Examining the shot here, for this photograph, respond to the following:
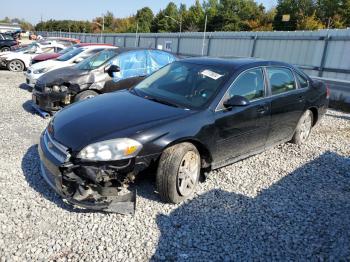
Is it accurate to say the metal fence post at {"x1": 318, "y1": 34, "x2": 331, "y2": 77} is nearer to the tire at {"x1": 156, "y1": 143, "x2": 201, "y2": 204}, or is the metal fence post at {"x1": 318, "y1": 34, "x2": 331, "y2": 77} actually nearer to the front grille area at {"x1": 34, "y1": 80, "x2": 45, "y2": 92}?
the front grille area at {"x1": 34, "y1": 80, "x2": 45, "y2": 92}

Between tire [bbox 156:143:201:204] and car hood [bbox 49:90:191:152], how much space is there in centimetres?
38

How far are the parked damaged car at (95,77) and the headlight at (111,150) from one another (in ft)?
13.0

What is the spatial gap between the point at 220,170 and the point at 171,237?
5.99 feet

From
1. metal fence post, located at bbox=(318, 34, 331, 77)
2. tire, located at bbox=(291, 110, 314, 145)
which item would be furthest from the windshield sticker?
metal fence post, located at bbox=(318, 34, 331, 77)

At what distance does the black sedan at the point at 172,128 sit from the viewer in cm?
348

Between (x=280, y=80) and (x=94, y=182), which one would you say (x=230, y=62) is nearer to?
(x=280, y=80)

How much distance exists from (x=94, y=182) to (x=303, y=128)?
420cm

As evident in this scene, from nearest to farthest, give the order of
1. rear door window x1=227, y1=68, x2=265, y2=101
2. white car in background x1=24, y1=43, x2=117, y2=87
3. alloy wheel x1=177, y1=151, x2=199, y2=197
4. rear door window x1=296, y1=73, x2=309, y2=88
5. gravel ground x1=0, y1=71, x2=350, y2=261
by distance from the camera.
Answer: gravel ground x1=0, y1=71, x2=350, y2=261 → alloy wheel x1=177, y1=151, x2=199, y2=197 → rear door window x1=227, y1=68, x2=265, y2=101 → rear door window x1=296, y1=73, x2=309, y2=88 → white car in background x1=24, y1=43, x2=117, y2=87

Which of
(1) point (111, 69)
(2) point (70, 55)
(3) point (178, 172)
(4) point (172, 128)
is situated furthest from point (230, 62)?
(2) point (70, 55)

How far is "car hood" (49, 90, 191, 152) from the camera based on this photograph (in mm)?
3584

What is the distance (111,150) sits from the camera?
11.4 feet

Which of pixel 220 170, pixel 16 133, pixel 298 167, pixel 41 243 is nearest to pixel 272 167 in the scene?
pixel 298 167

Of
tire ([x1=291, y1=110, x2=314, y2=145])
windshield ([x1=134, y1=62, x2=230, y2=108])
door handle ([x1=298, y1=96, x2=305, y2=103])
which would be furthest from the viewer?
tire ([x1=291, y1=110, x2=314, y2=145])

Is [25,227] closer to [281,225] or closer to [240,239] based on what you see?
[240,239]
